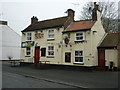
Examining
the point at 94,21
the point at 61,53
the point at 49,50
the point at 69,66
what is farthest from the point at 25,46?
the point at 94,21

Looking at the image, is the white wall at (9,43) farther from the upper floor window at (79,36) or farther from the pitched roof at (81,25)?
the upper floor window at (79,36)

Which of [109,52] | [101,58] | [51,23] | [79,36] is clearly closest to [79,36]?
[79,36]

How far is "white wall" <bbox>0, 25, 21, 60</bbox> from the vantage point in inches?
1551

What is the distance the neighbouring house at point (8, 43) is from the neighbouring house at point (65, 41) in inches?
453

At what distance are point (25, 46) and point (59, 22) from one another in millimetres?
6590

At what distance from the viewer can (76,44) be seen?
23.2m

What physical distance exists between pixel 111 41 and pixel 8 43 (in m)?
24.2

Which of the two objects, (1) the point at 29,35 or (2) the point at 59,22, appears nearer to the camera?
(2) the point at 59,22

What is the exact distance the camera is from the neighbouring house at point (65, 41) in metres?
22.3

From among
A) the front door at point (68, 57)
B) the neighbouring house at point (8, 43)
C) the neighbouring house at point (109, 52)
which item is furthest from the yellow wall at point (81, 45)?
the neighbouring house at point (8, 43)

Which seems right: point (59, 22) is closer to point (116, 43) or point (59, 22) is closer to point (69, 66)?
point (69, 66)

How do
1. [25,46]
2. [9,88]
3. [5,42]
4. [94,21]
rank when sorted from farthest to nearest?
[5,42] < [25,46] < [94,21] < [9,88]

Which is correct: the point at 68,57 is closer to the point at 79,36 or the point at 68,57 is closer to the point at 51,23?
the point at 79,36

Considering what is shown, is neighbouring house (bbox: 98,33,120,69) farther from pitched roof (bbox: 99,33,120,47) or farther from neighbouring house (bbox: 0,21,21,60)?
neighbouring house (bbox: 0,21,21,60)
